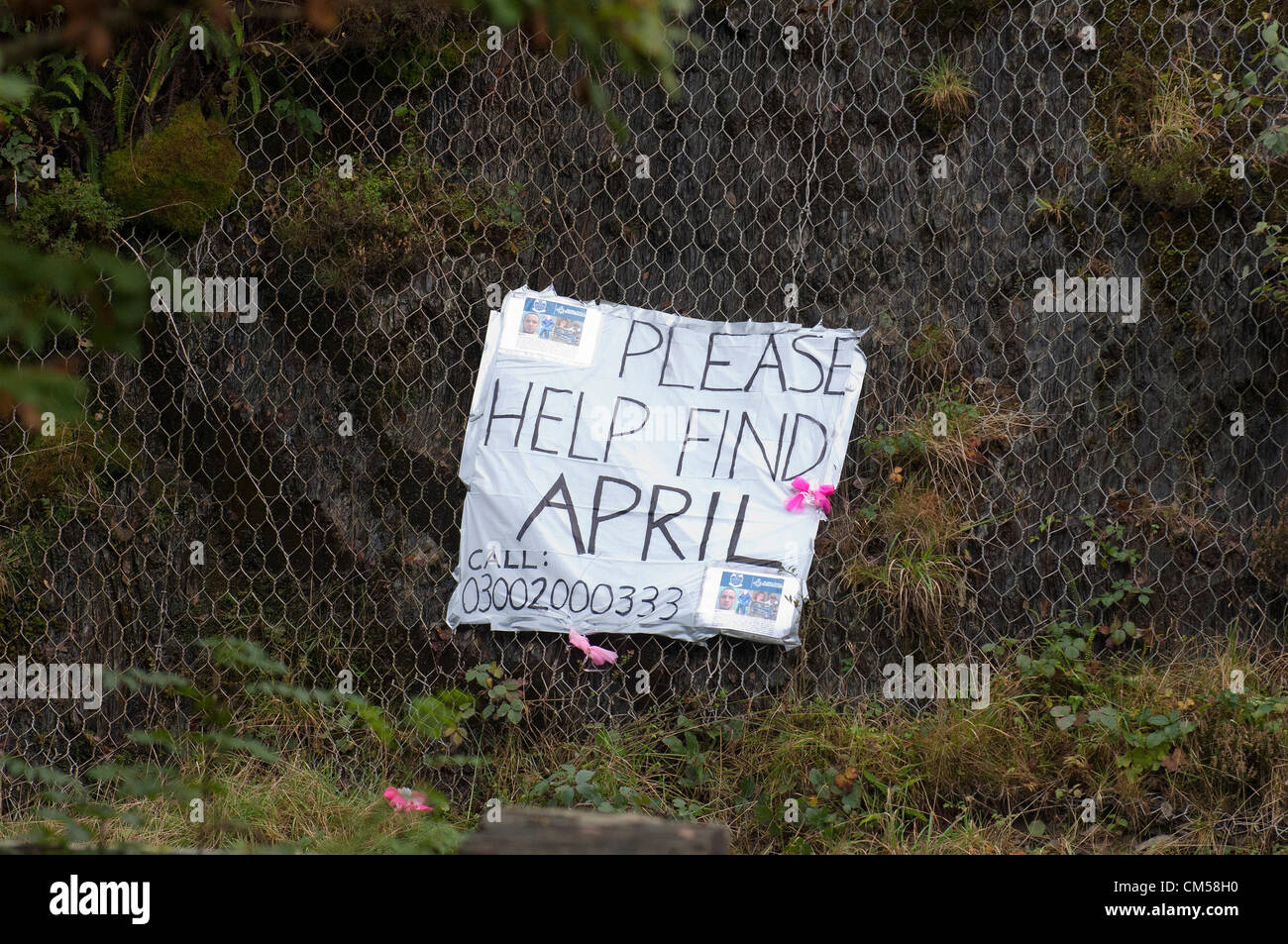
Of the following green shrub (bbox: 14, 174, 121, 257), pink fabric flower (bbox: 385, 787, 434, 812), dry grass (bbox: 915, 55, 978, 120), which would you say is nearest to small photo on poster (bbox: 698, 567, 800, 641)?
pink fabric flower (bbox: 385, 787, 434, 812)

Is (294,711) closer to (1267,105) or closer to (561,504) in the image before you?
(561,504)

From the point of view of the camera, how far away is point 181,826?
2.96 metres

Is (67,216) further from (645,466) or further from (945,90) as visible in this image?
(945,90)

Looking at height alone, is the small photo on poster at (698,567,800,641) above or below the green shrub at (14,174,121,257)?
below

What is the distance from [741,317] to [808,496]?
2.29 feet

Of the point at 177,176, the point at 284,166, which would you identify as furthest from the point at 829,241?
the point at 177,176

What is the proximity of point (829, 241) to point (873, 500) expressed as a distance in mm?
944

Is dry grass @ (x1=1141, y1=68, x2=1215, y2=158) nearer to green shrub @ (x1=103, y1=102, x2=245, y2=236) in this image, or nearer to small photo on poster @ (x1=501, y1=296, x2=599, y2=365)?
small photo on poster @ (x1=501, y1=296, x2=599, y2=365)

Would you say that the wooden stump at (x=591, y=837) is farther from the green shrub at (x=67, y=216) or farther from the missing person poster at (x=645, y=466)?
the green shrub at (x=67, y=216)

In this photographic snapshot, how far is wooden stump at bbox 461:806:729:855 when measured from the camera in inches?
53.9

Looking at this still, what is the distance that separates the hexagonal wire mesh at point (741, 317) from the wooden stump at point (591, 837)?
2011 mm

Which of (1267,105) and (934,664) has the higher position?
(1267,105)

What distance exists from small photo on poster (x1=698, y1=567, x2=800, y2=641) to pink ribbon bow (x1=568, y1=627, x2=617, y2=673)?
34 cm

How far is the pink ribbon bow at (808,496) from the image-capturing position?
3.38 m
